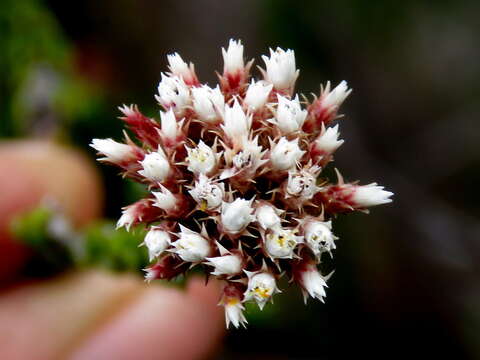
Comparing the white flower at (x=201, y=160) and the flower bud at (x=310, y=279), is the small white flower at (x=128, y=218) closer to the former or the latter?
the white flower at (x=201, y=160)

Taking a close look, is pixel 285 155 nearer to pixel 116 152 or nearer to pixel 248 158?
pixel 248 158

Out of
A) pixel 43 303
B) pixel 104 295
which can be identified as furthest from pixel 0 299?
pixel 104 295

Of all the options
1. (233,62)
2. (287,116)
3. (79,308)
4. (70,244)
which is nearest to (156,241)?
(287,116)

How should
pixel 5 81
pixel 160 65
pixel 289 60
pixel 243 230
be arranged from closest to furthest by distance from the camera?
pixel 243 230 → pixel 289 60 → pixel 5 81 → pixel 160 65

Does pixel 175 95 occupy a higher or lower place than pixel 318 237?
higher

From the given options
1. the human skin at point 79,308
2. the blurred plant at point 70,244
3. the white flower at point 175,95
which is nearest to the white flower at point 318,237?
the white flower at point 175,95

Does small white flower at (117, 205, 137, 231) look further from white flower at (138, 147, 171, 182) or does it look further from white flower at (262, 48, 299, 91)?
white flower at (262, 48, 299, 91)
